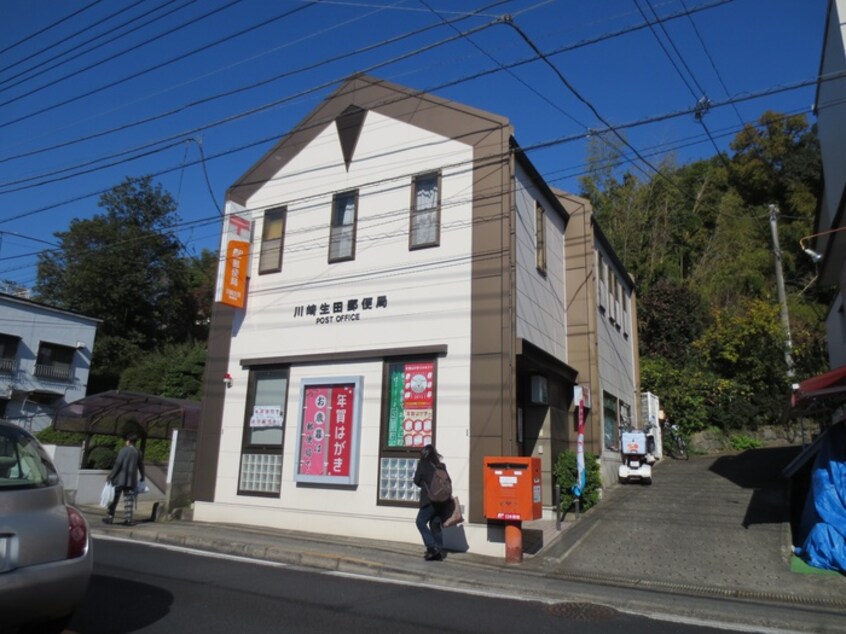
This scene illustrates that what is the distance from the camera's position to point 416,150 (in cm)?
1293

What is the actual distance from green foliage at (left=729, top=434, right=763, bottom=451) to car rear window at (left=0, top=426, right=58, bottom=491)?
22.8m

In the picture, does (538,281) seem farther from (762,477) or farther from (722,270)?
(722,270)

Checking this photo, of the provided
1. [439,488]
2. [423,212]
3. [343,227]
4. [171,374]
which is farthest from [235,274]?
[171,374]

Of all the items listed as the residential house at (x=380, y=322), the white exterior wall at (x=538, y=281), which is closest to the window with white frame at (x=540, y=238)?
the residential house at (x=380, y=322)

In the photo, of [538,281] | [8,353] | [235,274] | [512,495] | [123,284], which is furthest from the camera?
→ [123,284]

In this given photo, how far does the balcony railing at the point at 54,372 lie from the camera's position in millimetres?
32625

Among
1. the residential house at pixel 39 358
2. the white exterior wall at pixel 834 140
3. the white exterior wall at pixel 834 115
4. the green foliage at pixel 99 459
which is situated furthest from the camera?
the residential house at pixel 39 358

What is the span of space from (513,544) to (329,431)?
4.52m

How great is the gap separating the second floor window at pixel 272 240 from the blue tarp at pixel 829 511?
11.2 metres

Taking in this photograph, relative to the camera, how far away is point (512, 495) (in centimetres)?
949

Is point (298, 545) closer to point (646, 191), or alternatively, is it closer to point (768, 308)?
point (768, 308)

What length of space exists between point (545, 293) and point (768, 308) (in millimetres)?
13419

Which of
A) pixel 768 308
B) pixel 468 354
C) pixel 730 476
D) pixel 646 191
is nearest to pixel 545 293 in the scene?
pixel 468 354

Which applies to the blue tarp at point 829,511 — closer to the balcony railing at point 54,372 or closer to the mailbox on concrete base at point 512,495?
the mailbox on concrete base at point 512,495
